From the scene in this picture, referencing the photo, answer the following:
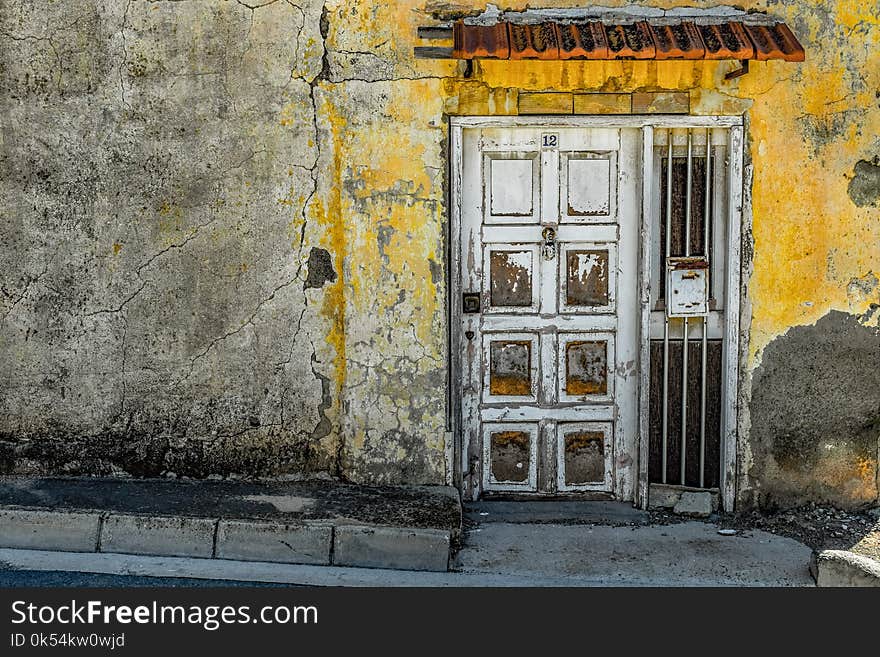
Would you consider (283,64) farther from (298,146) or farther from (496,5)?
(496,5)

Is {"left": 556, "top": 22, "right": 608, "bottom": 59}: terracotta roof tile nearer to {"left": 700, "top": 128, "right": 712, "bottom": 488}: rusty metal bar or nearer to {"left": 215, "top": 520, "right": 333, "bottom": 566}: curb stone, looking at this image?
{"left": 700, "top": 128, "right": 712, "bottom": 488}: rusty metal bar

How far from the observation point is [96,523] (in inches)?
239

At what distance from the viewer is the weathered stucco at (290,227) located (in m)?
6.50

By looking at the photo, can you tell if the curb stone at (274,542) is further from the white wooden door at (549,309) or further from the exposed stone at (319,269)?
the exposed stone at (319,269)

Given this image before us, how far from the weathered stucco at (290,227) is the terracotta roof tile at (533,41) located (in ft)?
0.90

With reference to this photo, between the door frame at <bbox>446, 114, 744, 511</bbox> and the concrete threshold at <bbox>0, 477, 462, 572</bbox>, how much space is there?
0.81m

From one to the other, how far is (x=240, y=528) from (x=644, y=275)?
275cm

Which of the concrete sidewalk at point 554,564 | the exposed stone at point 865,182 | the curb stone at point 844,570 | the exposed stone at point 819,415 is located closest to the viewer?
the curb stone at point 844,570

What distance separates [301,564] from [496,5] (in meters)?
3.31

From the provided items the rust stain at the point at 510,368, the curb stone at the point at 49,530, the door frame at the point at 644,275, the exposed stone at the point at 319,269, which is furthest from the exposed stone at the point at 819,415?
the curb stone at the point at 49,530

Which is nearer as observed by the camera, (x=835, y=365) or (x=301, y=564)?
(x=301, y=564)

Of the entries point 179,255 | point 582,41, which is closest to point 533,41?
point 582,41

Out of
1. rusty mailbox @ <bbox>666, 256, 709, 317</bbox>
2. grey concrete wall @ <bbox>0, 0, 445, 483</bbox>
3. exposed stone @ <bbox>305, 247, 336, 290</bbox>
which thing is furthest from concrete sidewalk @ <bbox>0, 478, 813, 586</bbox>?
rusty mailbox @ <bbox>666, 256, 709, 317</bbox>

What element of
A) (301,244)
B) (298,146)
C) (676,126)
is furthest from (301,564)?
(676,126)
